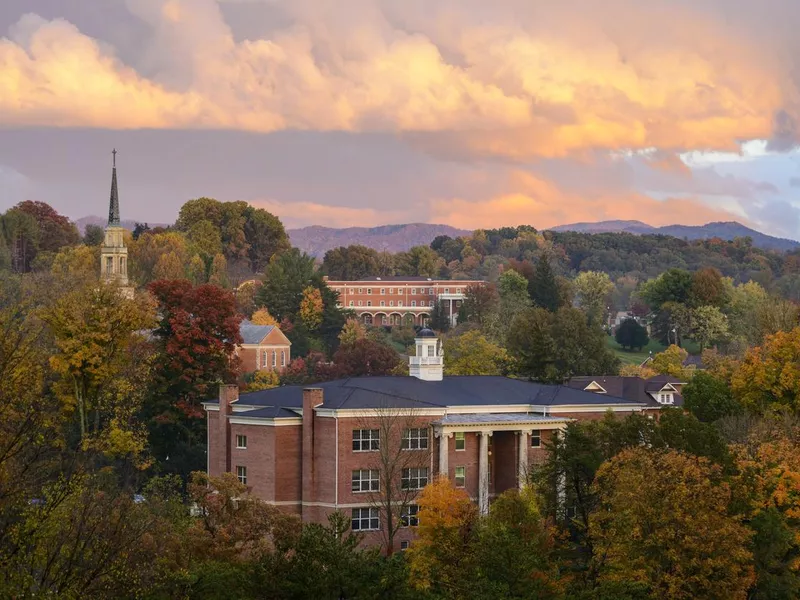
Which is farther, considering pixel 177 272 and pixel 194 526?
pixel 177 272

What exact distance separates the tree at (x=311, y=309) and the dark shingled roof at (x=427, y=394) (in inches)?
2781

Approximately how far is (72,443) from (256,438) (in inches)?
544

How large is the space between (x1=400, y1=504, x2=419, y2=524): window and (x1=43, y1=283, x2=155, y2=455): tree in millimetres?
14867

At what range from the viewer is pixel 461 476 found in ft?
211

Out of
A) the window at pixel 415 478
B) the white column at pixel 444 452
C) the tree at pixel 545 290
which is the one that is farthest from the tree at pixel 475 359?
the tree at pixel 545 290

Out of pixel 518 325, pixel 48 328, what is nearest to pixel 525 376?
pixel 518 325

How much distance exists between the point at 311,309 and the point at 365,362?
3300 centimetres

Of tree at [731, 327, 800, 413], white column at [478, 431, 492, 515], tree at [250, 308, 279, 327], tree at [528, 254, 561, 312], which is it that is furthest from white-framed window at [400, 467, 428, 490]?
tree at [528, 254, 561, 312]

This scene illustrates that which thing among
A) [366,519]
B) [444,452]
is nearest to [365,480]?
[366,519]

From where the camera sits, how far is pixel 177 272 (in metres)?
150

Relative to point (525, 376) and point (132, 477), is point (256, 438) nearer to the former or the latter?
point (132, 477)

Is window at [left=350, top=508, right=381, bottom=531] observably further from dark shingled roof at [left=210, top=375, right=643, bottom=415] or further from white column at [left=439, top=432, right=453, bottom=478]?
dark shingled roof at [left=210, top=375, right=643, bottom=415]

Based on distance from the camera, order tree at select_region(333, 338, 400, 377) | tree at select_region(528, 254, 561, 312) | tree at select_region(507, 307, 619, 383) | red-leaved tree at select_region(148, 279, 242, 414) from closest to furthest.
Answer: red-leaved tree at select_region(148, 279, 242, 414) → tree at select_region(507, 307, 619, 383) → tree at select_region(333, 338, 400, 377) → tree at select_region(528, 254, 561, 312)

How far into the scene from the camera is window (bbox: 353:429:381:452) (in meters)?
61.8
